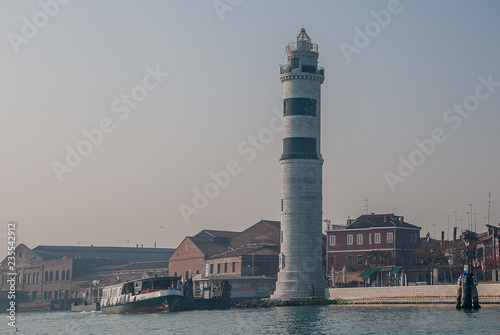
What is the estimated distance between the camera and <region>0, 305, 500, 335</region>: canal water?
40.6 m

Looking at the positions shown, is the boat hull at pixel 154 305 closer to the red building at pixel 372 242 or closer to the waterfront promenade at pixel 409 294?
the waterfront promenade at pixel 409 294

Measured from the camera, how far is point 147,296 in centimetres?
6362

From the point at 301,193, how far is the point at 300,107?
24.4ft

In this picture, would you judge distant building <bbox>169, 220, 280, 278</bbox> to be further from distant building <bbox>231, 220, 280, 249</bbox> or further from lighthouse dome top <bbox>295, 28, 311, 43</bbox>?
lighthouse dome top <bbox>295, 28, 311, 43</bbox>

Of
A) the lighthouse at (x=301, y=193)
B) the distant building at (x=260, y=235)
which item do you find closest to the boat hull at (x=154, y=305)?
the lighthouse at (x=301, y=193)

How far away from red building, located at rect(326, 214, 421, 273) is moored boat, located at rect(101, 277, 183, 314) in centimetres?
1973

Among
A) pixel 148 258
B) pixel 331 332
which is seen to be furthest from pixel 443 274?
pixel 148 258

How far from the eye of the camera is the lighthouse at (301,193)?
221 feet

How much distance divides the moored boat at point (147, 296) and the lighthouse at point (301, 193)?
9728 millimetres

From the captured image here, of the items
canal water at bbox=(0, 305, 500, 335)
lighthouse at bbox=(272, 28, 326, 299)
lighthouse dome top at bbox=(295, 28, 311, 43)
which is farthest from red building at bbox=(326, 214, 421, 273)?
lighthouse dome top at bbox=(295, 28, 311, 43)

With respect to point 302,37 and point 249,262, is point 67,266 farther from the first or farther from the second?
point 302,37

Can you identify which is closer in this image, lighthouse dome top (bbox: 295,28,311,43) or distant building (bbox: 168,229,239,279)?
lighthouse dome top (bbox: 295,28,311,43)

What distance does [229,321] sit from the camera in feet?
167

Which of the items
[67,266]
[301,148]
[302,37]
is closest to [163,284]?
[301,148]
